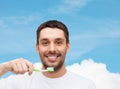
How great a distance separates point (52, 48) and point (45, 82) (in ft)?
2.07

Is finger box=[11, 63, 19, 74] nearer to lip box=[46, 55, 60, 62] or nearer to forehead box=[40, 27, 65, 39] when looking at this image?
lip box=[46, 55, 60, 62]

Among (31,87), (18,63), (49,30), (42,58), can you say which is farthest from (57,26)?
(18,63)

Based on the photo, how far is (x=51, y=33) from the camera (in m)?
7.16

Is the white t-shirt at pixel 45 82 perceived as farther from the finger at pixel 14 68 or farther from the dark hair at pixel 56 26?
the finger at pixel 14 68

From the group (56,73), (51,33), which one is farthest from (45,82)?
(51,33)

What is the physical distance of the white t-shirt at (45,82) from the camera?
7.11 meters

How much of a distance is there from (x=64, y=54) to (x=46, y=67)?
0.43 m

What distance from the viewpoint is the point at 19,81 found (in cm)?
716

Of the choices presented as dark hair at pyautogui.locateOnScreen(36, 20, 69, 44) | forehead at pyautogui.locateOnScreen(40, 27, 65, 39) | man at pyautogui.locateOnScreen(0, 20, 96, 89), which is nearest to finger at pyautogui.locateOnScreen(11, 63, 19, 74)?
man at pyautogui.locateOnScreen(0, 20, 96, 89)

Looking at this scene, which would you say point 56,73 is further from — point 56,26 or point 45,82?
point 56,26

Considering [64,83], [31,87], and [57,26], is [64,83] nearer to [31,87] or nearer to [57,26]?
[31,87]

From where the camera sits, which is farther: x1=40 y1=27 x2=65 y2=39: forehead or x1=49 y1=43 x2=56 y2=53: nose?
x1=40 y1=27 x2=65 y2=39: forehead

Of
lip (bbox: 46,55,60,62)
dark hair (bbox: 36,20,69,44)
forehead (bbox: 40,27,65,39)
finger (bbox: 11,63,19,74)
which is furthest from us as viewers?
dark hair (bbox: 36,20,69,44)

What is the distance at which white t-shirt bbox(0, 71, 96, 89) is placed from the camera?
7105mm
